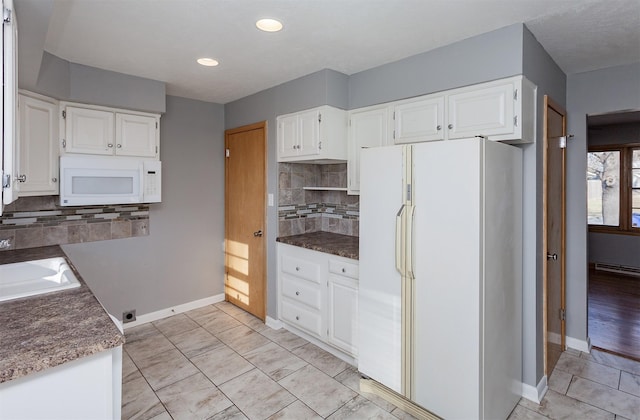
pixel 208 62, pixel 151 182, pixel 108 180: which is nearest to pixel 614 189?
pixel 208 62

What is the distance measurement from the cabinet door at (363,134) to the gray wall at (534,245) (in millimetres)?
1011

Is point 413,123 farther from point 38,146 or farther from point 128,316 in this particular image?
point 128,316

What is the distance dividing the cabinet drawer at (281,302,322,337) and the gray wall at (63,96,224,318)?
120cm

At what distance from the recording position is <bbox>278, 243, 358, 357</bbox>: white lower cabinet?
9.09ft

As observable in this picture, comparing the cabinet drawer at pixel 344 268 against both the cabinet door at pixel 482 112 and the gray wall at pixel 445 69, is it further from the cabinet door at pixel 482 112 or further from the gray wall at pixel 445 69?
the gray wall at pixel 445 69

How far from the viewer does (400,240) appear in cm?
216

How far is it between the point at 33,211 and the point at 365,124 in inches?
113

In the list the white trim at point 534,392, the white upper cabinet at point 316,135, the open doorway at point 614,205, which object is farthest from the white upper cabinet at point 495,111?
the open doorway at point 614,205

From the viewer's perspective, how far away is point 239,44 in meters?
2.42

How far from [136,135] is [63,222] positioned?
0.99 metres

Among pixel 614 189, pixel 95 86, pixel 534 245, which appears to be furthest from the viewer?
pixel 614 189

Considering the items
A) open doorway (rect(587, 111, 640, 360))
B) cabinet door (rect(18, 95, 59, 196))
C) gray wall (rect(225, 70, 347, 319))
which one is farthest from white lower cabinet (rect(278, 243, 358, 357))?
open doorway (rect(587, 111, 640, 360))

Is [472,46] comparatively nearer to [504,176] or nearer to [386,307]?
[504,176]

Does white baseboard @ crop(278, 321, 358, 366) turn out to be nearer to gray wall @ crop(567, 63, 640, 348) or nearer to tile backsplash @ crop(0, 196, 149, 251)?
tile backsplash @ crop(0, 196, 149, 251)
